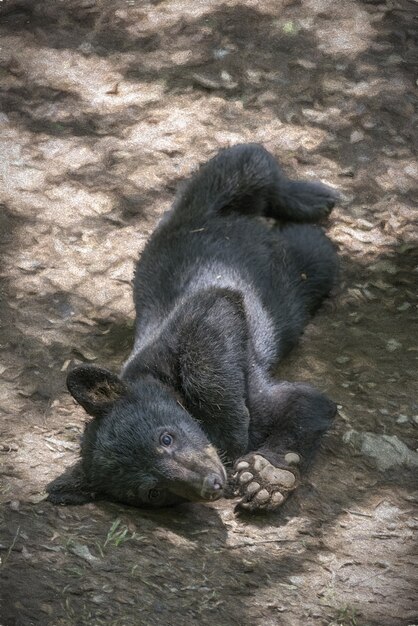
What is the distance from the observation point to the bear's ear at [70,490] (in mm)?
5438

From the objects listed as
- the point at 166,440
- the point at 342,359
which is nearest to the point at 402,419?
the point at 342,359

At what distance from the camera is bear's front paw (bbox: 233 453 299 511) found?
18.2ft

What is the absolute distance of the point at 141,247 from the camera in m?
7.54

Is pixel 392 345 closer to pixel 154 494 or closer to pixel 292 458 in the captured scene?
pixel 292 458

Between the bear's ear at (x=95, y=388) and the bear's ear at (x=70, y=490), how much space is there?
38 centimetres

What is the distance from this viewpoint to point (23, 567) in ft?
15.7

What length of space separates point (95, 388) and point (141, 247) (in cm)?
219

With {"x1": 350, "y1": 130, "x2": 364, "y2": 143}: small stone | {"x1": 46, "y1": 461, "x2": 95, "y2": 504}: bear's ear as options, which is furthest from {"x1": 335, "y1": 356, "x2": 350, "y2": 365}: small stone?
{"x1": 350, "y1": 130, "x2": 364, "y2": 143}: small stone

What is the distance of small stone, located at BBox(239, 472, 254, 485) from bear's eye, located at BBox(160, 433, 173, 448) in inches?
20.0

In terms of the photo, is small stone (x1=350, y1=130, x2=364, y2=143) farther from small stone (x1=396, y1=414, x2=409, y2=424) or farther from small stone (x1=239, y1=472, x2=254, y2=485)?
small stone (x1=239, y1=472, x2=254, y2=485)

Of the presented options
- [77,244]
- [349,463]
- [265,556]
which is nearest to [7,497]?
[265,556]

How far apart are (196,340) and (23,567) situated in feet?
5.71

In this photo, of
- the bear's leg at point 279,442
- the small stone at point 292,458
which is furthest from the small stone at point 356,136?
the small stone at point 292,458

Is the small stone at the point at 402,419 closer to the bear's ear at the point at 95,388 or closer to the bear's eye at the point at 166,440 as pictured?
the bear's eye at the point at 166,440
